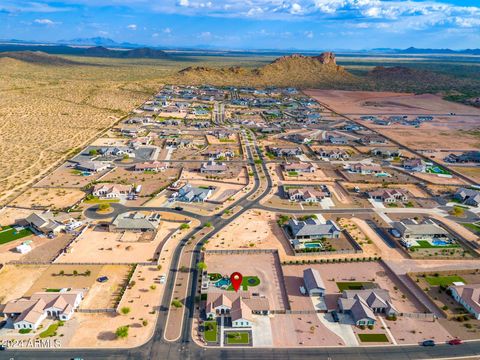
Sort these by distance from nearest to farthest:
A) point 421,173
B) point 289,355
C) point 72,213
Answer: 1. point 289,355
2. point 72,213
3. point 421,173

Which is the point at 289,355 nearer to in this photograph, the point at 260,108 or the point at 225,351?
the point at 225,351

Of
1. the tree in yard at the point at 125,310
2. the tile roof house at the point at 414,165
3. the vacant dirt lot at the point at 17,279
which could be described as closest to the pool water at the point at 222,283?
the tree in yard at the point at 125,310

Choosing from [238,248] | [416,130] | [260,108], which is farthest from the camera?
[260,108]

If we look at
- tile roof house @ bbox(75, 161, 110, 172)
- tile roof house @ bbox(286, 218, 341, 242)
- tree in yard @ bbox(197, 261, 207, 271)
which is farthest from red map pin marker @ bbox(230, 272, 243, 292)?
tile roof house @ bbox(75, 161, 110, 172)

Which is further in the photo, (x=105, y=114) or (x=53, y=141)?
(x=105, y=114)

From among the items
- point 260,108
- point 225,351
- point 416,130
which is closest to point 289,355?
point 225,351

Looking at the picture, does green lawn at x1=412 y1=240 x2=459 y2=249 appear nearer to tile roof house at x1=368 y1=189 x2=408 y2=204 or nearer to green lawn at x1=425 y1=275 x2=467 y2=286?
green lawn at x1=425 y1=275 x2=467 y2=286
